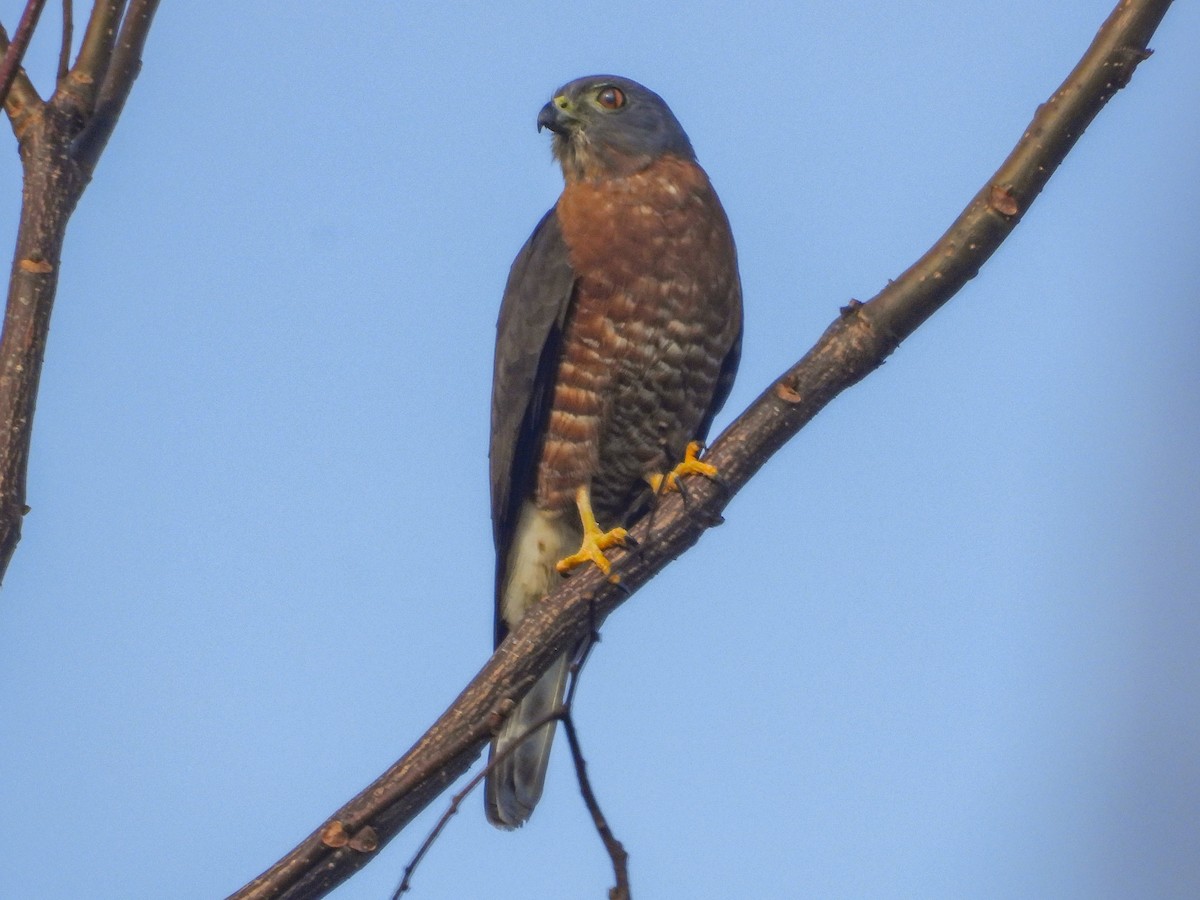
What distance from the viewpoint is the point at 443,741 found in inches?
136

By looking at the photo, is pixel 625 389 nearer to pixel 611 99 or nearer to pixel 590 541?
pixel 590 541

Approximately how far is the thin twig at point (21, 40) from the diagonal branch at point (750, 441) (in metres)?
1.44

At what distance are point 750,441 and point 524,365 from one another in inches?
77.2

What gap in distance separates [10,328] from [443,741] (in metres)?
1.34

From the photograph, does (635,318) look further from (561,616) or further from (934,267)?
(934,267)

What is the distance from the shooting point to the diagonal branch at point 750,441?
307cm

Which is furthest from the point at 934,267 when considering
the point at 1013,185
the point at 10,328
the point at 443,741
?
the point at 10,328

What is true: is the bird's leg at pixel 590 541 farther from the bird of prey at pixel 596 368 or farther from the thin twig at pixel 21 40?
the thin twig at pixel 21 40

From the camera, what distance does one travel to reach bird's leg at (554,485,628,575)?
453 cm

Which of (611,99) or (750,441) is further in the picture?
(611,99)

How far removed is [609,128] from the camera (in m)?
6.12

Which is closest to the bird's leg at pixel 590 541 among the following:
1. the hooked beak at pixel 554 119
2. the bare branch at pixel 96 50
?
the hooked beak at pixel 554 119

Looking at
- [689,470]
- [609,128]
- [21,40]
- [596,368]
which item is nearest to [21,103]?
[21,40]

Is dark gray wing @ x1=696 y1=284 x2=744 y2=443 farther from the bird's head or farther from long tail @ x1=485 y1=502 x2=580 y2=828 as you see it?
the bird's head
